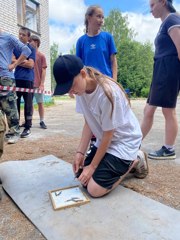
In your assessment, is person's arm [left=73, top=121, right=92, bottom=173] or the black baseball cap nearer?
the black baseball cap

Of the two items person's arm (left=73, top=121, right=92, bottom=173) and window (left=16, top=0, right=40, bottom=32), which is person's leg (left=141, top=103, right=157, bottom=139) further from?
window (left=16, top=0, right=40, bottom=32)

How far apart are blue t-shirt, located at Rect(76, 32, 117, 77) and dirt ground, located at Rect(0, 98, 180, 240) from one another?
108cm

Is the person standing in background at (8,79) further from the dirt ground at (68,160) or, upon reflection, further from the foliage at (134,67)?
the foliage at (134,67)

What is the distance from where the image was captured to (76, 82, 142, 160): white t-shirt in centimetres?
203

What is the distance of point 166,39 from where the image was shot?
294 cm

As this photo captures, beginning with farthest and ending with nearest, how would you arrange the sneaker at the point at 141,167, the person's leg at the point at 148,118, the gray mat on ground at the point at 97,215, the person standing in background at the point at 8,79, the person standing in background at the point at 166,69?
the person standing in background at the point at 8,79
the person's leg at the point at 148,118
the person standing in background at the point at 166,69
the sneaker at the point at 141,167
the gray mat on ground at the point at 97,215

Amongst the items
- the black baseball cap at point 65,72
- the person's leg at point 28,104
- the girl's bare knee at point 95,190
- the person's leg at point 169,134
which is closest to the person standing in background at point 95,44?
the person's leg at point 169,134

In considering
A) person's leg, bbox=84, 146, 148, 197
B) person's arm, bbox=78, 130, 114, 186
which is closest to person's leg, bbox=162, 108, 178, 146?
person's leg, bbox=84, 146, 148, 197

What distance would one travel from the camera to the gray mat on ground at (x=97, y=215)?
1.62 metres

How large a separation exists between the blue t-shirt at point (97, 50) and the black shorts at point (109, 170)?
143 centimetres

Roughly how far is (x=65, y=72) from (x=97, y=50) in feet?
5.24

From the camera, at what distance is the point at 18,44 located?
3.96 metres

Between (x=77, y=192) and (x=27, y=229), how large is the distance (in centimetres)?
49

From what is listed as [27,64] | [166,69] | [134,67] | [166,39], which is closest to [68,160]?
[166,69]
